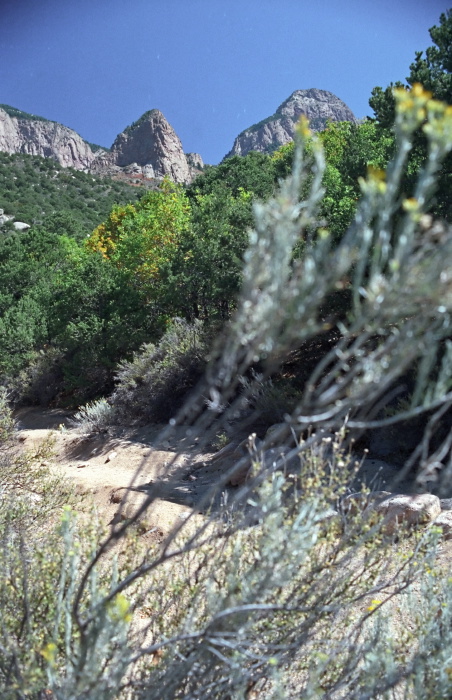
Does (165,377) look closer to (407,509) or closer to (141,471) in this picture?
(141,471)

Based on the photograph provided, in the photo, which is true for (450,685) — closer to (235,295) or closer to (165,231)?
(235,295)

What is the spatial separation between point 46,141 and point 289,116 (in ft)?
206

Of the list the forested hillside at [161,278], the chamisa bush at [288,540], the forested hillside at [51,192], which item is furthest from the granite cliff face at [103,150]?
the chamisa bush at [288,540]

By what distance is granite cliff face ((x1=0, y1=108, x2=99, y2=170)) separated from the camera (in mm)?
103125

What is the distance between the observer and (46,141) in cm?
10644

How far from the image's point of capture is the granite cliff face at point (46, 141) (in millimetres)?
103125

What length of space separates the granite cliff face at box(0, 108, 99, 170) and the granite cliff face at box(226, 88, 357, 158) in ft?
106

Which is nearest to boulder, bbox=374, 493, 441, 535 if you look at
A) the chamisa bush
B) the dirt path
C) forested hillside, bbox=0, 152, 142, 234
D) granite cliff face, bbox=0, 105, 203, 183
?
the chamisa bush

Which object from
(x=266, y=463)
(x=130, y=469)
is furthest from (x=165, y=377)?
(x=266, y=463)

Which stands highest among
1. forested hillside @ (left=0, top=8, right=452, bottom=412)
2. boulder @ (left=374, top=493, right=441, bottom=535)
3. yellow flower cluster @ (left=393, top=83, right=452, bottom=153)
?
forested hillside @ (left=0, top=8, right=452, bottom=412)

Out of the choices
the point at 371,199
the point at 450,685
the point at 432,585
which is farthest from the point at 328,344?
the point at 371,199

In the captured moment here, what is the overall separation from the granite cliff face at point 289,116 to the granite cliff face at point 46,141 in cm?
3240

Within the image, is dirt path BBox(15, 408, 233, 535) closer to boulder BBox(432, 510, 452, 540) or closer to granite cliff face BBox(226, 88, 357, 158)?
boulder BBox(432, 510, 452, 540)

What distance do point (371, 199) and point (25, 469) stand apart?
5.54 metres
